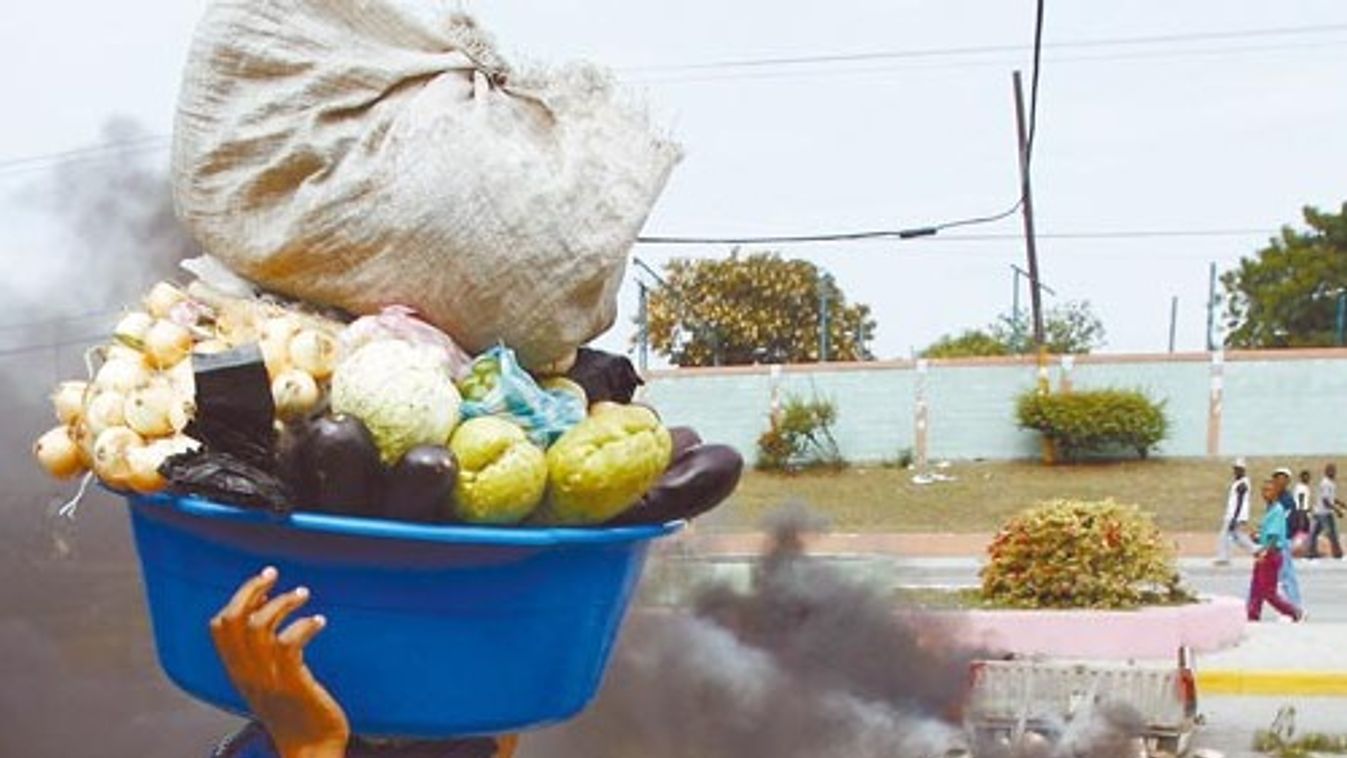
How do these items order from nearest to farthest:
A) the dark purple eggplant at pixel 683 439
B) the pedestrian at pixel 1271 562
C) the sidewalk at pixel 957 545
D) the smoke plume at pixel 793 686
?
the dark purple eggplant at pixel 683 439
the smoke plume at pixel 793 686
the pedestrian at pixel 1271 562
the sidewalk at pixel 957 545

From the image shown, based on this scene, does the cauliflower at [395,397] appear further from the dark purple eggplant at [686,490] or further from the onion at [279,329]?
the dark purple eggplant at [686,490]

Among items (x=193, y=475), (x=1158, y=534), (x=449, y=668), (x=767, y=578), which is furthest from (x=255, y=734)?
(x=1158, y=534)

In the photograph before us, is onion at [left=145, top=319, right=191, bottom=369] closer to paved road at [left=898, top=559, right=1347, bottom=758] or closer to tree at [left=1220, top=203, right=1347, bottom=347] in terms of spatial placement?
paved road at [left=898, top=559, right=1347, bottom=758]

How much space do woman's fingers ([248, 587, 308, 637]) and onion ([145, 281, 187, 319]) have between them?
43 centimetres

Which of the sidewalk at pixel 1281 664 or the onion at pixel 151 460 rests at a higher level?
the onion at pixel 151 460

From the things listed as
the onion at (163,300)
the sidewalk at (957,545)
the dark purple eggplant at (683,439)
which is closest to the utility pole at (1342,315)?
the sidewalk at (957,545)

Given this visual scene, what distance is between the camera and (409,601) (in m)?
2.04

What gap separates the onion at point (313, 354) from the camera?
203 cm

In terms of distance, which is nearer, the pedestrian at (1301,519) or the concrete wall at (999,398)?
the pedestrian at (1301,519)

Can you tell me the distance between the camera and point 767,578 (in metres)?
6.86

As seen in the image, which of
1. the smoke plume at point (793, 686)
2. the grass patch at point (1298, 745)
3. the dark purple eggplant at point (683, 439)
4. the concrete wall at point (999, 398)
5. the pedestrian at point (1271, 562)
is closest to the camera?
the dark purple eggplant at point (683, 439)

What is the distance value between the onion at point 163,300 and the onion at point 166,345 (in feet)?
0.22

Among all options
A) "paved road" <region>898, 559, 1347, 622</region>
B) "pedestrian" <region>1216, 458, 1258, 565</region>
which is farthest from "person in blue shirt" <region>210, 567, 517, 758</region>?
"pedestrian" <region>1216, 458, 1258, 565</region>

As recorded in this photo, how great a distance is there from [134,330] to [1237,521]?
1449cm
